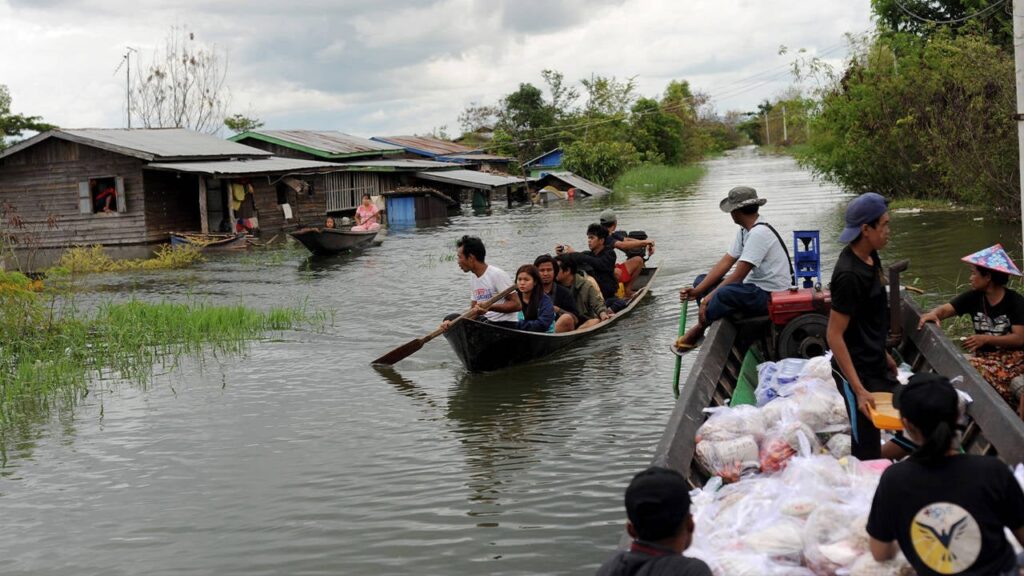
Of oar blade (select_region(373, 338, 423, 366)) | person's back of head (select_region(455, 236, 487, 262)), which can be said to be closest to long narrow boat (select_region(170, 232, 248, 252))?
oar blade (select_region(373, 338, 423, 366))

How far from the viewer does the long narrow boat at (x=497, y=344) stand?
9828mm

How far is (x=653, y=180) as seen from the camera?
50.4m

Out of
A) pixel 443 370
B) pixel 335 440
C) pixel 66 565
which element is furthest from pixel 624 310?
pixel 66 565

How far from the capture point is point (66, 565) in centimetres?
607

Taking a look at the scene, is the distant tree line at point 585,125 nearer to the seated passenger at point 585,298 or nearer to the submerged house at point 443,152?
the submerged house at point 443,152

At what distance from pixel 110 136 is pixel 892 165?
796 inches

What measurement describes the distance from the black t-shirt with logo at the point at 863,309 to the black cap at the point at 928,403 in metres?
1.32

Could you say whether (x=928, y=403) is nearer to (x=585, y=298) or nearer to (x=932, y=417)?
(x=932, y=417)

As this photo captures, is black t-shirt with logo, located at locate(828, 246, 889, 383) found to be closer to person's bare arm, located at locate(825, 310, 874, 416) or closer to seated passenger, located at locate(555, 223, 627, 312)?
person's bare arm, located at locate(825, 310, 874, 416)

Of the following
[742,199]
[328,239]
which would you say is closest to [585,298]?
[742,199]

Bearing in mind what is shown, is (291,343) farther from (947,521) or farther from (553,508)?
(947,521)

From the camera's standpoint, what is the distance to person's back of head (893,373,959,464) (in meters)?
3.09

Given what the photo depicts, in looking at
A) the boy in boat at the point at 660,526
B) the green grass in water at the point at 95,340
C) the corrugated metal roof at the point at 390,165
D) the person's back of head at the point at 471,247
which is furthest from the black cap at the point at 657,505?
the corrugated metal roof at the point at 390,165

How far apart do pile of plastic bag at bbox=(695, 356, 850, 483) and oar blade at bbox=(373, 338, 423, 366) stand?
5.70 m
